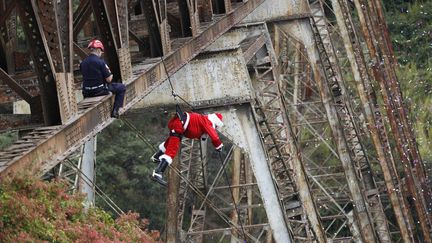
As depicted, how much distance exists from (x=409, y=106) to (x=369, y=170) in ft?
30.4

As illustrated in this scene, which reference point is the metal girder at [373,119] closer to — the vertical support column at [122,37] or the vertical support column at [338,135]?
the vertical support column at [338,135]

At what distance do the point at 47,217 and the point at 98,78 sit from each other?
2763 mm

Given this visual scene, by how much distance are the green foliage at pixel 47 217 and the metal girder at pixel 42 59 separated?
0.92 metres

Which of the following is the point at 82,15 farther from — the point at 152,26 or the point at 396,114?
the point at 396,114

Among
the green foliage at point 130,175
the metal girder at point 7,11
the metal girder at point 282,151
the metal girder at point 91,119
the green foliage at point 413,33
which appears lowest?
the green foliage at point 130,175

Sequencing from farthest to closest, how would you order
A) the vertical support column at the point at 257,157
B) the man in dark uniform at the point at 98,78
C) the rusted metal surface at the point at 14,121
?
1. the vertical support column at the point at 257,157
2. the man in dark uniform at the point at 98,78
3. the rusted metal surface at the point at 14,121

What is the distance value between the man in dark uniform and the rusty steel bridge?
0.32 ft

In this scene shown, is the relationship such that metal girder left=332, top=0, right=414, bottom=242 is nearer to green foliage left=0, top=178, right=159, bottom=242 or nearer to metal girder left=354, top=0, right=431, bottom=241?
metal girder left=354, top=0, right=431, bottom=241

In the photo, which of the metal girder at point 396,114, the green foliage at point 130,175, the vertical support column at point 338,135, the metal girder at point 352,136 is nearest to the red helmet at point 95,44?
the vertical support column at point 338,135

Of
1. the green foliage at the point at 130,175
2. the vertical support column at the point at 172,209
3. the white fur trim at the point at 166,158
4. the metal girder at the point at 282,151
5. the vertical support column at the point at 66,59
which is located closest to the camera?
the vertical support column at the point at 66,59

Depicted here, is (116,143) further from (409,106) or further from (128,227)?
(128,227)

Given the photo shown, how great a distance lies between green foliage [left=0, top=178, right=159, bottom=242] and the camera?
9.52m

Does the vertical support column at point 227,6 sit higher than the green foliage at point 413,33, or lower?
higher

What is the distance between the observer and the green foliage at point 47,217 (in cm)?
952
